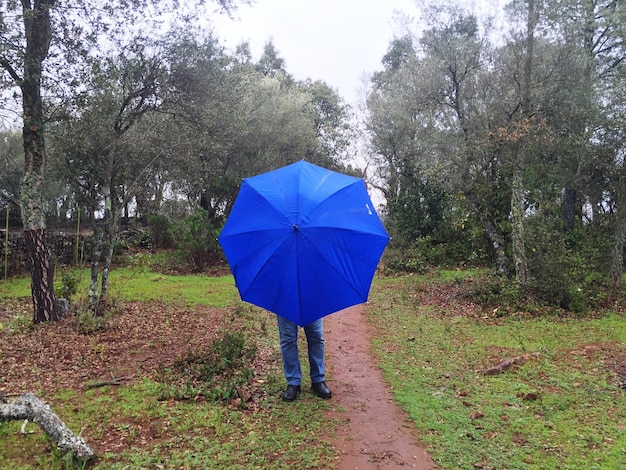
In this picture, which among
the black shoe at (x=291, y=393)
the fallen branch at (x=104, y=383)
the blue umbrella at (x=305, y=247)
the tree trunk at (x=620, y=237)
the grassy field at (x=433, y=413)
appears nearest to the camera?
the grassy field at (x=433, y=413)

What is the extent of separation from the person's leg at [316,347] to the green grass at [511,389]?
2.99ft

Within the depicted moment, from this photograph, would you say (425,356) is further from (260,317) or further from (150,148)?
(150,148)

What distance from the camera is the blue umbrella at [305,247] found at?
4.14m

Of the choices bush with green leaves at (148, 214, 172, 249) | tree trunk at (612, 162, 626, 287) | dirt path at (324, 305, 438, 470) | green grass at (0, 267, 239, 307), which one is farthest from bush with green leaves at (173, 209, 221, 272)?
tree trunk at (612, 162, 626, 287)

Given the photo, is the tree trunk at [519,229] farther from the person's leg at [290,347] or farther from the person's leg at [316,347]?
the person's leg at [290,347]

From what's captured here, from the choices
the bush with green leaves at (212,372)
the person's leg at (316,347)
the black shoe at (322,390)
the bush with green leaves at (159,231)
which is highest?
the bush with green leaves at (159,231)

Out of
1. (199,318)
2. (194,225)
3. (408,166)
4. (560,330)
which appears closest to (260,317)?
(199,318)

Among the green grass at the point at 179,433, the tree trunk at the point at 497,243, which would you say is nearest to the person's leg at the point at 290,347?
the green grass at the point at 179,433

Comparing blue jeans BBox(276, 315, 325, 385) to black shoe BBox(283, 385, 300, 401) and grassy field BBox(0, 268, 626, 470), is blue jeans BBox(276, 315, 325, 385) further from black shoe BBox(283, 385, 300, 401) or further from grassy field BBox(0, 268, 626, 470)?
grassy field BBox(0, 268, 626, 470)

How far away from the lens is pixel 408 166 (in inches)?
766

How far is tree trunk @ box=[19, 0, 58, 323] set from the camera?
724cm

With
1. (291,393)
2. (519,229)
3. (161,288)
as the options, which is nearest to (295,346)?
(291,393)

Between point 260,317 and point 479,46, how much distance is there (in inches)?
314

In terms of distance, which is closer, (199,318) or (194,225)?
(199,318)
